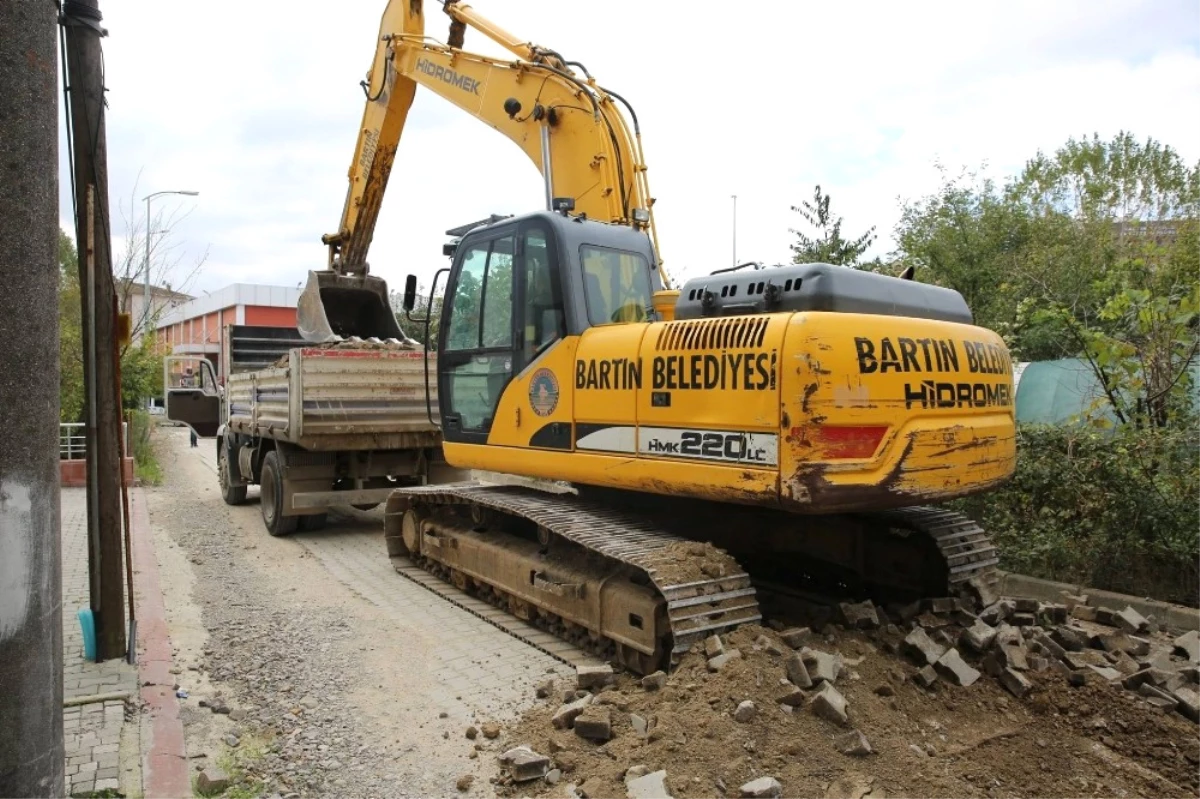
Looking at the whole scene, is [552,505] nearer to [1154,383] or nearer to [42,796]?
[42,796]

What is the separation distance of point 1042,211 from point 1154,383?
17693mm

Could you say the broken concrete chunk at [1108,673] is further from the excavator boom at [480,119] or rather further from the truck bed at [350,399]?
the truck bed at [350,399]

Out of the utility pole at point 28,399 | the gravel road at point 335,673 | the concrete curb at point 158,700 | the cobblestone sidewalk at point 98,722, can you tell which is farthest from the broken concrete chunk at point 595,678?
the utility pole at point 28,399

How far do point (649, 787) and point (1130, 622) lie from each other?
136 inches

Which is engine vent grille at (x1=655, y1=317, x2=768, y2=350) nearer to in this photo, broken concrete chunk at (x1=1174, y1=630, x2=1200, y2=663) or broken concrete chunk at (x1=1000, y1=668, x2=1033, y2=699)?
broken concrete chunk at (x1=1000, y1=668, x2=1033, y2=699)

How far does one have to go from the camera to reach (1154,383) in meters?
6.75

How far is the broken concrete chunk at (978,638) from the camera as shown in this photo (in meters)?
4.48

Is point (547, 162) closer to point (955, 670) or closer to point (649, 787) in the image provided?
point (955, 670)

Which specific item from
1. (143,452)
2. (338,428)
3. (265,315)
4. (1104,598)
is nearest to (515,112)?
(338,428)

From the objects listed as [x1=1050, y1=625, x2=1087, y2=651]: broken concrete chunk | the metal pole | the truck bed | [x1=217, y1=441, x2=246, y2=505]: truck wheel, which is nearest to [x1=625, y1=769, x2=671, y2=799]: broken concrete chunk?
[x1=1050, y1=625, x2=1087, y2=651]: broken concrete chunk

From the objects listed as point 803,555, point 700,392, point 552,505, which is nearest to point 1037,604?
point 803,555

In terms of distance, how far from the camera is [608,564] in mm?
5203

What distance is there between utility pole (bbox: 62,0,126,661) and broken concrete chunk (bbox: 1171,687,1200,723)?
5.34 m

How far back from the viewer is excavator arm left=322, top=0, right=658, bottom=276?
22.7 ft
